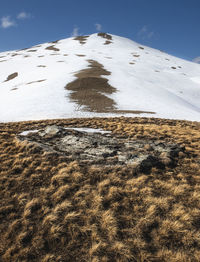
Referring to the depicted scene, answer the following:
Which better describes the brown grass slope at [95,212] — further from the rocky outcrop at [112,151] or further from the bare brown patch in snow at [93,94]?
the bare brown patch in snow at [93,94]

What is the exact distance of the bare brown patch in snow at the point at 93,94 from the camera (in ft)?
98.3

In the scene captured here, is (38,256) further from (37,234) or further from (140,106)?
(140,106)

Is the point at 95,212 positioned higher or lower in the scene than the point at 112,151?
lower

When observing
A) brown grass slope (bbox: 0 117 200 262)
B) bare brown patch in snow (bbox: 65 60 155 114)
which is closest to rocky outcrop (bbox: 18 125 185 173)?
brown grass slope (bbox: 0 117 200 262)

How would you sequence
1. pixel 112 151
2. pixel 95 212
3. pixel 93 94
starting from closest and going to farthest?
pixel 95 212, pixel 112 151, pixel 93 94

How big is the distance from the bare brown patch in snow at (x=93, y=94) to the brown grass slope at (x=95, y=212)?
72.3 ft

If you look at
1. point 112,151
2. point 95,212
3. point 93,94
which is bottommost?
point 95,212

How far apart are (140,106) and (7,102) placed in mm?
31763

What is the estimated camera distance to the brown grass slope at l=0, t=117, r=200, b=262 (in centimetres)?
389

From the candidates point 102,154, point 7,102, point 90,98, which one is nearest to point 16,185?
point 102,154

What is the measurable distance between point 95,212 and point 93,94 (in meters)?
34.3

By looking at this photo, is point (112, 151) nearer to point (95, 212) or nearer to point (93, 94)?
point (95, 212)

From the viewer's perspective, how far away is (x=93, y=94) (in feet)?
121

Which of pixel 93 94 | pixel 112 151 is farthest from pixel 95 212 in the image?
pixel 93 94
